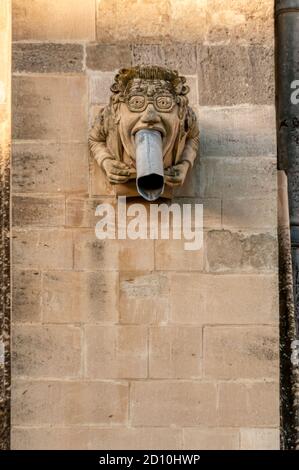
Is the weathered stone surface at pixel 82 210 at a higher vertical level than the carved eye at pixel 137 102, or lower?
lower

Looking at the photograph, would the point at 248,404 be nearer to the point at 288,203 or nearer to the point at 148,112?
the point at 288,203

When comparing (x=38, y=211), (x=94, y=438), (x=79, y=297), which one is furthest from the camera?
(x=38, y=211)

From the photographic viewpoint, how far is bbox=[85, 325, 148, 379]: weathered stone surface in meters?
10.5

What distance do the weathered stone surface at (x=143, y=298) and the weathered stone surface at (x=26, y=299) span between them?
1.76 feet

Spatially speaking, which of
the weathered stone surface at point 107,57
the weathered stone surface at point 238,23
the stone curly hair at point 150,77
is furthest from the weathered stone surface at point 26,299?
the weathered stone surface at point 238,23

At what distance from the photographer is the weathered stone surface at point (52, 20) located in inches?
429

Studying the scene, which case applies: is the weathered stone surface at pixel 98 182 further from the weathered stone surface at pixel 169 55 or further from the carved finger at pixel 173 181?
the weathered stone surface at pixel 169 55

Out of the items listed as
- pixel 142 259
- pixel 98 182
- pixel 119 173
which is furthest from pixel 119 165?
pixel 142 259

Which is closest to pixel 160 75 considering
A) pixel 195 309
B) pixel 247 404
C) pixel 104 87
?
pixel 104 87

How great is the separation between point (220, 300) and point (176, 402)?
71cm

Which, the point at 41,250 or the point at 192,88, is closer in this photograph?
the point at 41,250

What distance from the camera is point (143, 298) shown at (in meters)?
10.6

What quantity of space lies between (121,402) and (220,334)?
770 millimetres

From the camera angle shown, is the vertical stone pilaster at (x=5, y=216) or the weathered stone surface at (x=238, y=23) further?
the weathered stone surface at (x=238, y=23)
